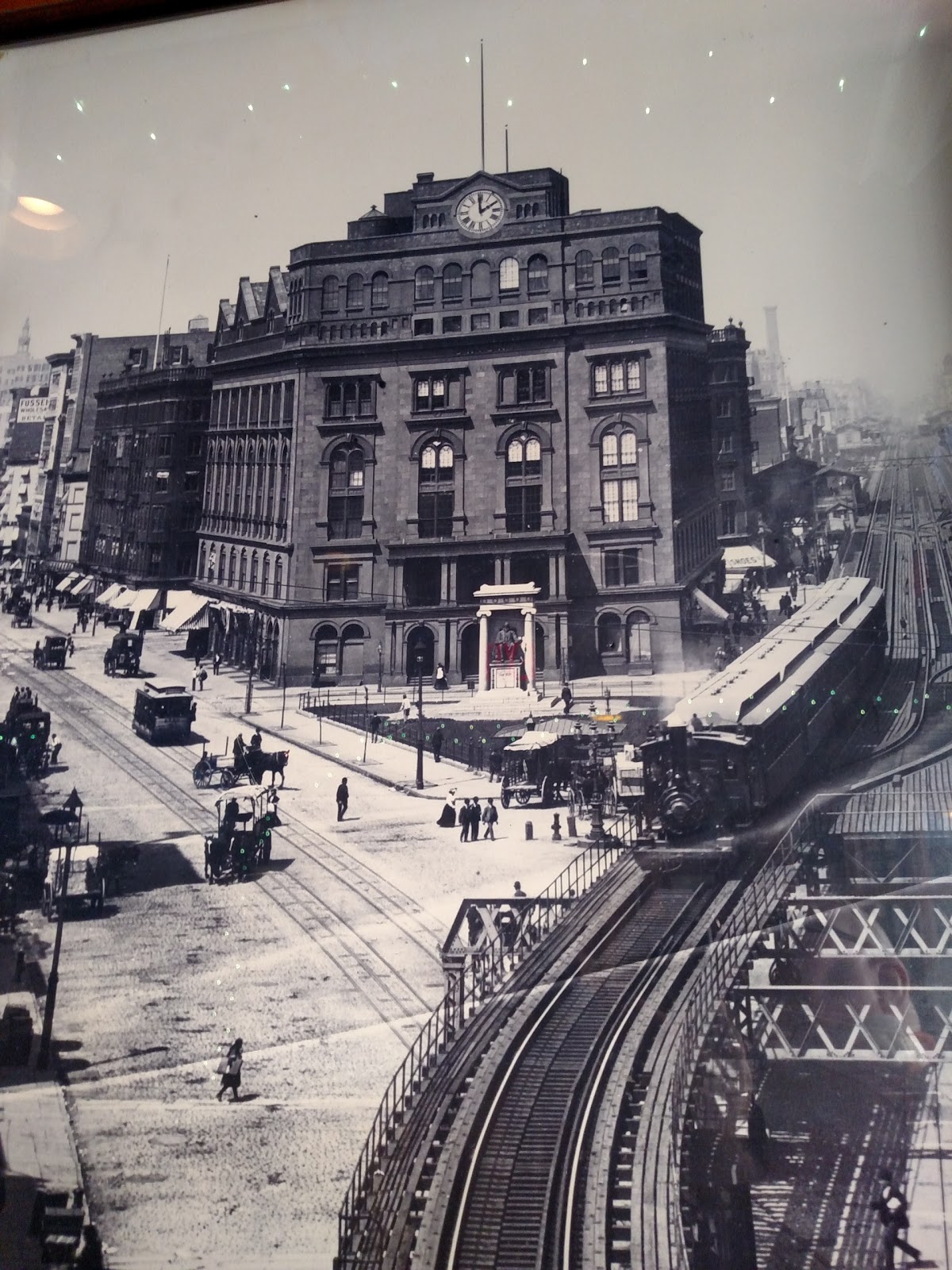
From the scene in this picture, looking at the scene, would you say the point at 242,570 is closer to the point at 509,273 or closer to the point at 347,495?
the point at 347,495

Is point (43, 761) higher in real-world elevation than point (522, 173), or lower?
lower

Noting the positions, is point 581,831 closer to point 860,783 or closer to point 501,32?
point 860,783

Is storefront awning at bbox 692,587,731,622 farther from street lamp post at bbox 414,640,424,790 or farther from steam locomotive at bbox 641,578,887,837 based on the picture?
street lamp post at bbox 414,640,424,790

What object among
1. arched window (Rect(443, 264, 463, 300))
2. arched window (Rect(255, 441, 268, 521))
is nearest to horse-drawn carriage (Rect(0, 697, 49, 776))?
arched window (Rect(255, 441, 268, 521))

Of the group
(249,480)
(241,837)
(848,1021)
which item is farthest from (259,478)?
(848,1021)

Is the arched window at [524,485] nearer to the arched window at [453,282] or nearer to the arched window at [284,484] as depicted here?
the arched window at [453,282]

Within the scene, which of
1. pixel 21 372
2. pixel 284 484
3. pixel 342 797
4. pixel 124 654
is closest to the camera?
pixel 342 797

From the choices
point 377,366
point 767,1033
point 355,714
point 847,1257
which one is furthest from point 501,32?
point 847,1257
